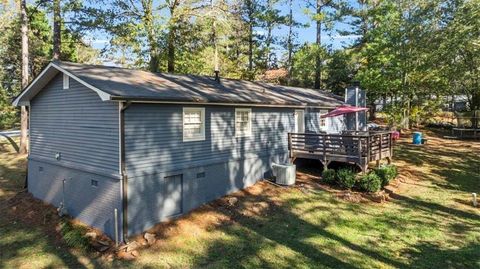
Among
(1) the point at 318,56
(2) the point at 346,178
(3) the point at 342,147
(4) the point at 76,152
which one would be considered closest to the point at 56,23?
(4) the point at 76,152

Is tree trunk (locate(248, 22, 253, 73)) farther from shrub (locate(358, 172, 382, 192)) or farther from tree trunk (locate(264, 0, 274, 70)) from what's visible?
shrub (locate(358, 172, 382, 192))

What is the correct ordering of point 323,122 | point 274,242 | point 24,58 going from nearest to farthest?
point 274,242 < point 323,122 < point 24,58

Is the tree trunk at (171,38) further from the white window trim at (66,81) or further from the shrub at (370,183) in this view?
the shrub at (370,183)

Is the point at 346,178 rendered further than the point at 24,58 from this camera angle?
No

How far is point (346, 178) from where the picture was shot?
47.6ft

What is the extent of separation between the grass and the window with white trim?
2593mm

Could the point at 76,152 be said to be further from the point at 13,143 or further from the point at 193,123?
the point at 13,143

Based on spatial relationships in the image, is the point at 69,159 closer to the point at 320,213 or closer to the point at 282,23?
the point at 320,213

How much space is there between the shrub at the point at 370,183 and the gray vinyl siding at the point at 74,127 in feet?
30.3

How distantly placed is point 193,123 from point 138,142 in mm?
2401

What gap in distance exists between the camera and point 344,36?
34.1 m

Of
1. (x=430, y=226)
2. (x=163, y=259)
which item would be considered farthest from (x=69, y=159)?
(x=430, y=226)

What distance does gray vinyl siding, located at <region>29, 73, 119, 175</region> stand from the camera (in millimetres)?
11102

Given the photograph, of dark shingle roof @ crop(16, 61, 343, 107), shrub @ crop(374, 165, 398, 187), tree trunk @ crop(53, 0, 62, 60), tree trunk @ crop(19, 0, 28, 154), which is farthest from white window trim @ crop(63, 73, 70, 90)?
shrub @ crop(374, 165, 398, 187)
